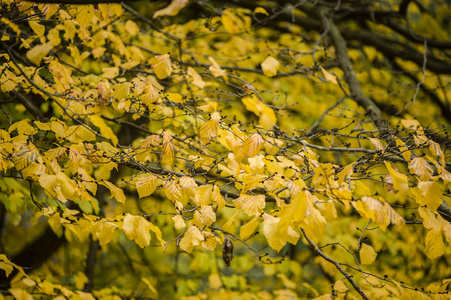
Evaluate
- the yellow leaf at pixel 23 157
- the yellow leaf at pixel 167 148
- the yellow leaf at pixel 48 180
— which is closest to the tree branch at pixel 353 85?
the yellow leaf at pixel 167 148

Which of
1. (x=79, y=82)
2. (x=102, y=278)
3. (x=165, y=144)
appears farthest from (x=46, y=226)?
(x=165, y=144)

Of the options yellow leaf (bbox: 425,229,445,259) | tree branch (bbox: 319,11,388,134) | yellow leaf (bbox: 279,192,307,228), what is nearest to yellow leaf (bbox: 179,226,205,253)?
yellow leaf (bbox: 279,192,307,228)

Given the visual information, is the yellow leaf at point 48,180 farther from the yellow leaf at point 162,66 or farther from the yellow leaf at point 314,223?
the yellow leaf at point 314,223

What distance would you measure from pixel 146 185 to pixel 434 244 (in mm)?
1775

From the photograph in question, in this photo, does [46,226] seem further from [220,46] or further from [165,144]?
[220,46]

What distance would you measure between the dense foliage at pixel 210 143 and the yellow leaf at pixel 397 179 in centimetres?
1

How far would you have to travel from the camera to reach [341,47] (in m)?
4.27

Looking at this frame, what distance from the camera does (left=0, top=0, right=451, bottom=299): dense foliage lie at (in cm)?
212

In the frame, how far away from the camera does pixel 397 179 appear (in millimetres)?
1756

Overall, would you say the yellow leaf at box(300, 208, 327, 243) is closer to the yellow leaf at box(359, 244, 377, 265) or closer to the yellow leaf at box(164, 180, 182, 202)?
the yellow leaf at box(359, 244, 377, 265)

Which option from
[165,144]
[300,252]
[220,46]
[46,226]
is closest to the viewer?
[165,144]

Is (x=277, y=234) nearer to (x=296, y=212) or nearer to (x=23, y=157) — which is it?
(x=296, y=212)

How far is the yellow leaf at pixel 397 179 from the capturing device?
1.72 m

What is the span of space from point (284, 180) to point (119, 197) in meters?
1.14
